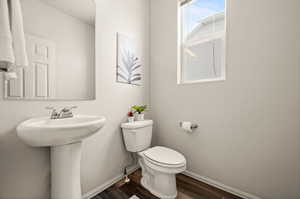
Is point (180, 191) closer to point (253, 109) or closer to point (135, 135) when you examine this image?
point (135, 135)

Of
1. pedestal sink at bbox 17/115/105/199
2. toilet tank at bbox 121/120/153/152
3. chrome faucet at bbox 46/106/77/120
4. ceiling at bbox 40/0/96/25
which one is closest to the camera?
pedestal sink at bbox 17/115/105/199

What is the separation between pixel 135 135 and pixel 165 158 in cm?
41

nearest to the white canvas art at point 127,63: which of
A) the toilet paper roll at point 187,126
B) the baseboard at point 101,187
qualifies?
the toilet paper roll at point 187,126

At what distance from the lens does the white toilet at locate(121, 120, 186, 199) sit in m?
1.19

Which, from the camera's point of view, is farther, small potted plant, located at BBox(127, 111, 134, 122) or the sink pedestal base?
small potted plant, located at BBox(127, 111, 134, 122)

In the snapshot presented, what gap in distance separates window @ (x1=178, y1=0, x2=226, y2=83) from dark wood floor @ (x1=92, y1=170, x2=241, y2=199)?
1.18m

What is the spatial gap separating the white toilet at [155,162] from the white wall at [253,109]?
0.43m

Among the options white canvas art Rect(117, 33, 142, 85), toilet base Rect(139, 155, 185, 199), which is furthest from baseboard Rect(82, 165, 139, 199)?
white canvas art Rect(117, 33, 142, 85)

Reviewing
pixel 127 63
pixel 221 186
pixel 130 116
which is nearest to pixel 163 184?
pixel 221 186

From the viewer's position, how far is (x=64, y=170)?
3.18 ft

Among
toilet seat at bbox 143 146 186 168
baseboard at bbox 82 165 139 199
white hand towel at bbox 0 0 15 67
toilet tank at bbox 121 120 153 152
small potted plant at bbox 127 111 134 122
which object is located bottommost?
baseboard at bbox 82 165 139 199

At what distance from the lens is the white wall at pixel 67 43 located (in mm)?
1006

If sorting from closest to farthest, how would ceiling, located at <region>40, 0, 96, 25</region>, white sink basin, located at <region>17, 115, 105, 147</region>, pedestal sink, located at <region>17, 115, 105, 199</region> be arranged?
1. white sink basin, located at <region>17, 115, 105, 147</region>
2. pedestal sink, located at <region>17, 115, 105, 199</region>
3. ceiling, located at <region>40, 0, 96, 25</region>

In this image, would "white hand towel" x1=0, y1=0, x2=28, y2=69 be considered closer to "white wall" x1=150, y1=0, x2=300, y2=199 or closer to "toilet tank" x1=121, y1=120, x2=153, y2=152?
"toilet tank" x1=121, y1=120, x2=153, y2=152
